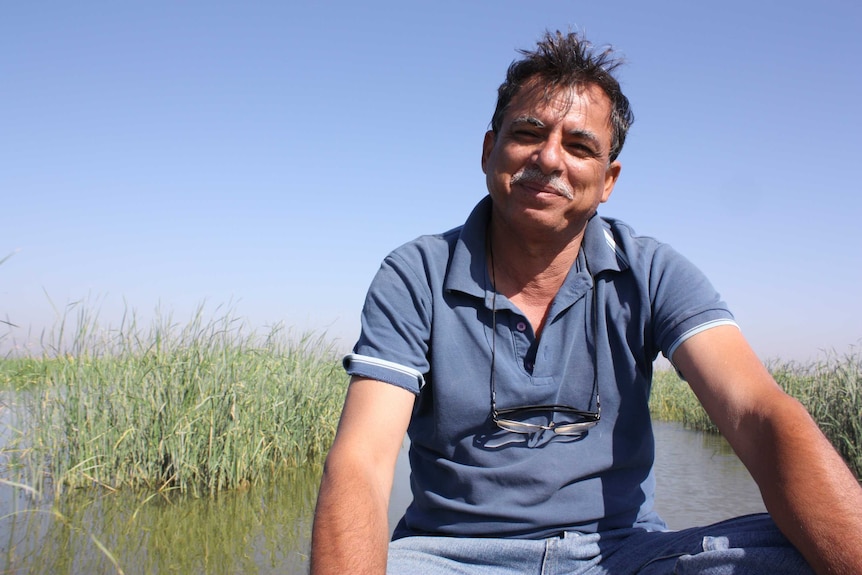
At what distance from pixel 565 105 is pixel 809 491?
106 centimetres

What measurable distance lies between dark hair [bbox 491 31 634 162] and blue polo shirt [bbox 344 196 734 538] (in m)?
0.40

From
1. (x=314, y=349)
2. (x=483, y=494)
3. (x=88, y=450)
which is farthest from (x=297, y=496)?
(x=483, y=494)

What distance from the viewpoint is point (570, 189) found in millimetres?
1710

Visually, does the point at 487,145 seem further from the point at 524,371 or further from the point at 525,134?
the point at 524,371

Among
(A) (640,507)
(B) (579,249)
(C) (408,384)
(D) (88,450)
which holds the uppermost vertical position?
(B) (579,249)

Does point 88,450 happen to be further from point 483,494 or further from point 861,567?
point 861,567

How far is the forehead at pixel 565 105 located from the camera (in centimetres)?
173

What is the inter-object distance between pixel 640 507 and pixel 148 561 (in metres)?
2.51

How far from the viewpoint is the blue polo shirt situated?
1498mm

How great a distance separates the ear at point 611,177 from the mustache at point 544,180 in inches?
8.6

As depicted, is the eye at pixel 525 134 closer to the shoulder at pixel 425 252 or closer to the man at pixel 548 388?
the man at pixel 548 388

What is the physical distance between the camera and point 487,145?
1.95 metres

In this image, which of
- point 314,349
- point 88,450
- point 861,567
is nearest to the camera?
point 861,567

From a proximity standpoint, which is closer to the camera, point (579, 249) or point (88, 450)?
point (579, 249)
